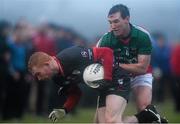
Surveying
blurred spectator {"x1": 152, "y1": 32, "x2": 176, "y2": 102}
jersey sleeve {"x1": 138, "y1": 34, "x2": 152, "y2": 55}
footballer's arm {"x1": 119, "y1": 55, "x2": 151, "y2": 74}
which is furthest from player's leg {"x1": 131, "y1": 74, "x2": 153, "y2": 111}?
blurred spectator {"x1": 152, "y1": 32, "x2": 176, "y2": 102}

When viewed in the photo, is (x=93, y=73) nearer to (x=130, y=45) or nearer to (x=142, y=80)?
(x=130, y=45)

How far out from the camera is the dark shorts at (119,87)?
356 inches

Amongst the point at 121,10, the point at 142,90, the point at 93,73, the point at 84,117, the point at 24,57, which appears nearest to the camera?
the point at 93,73

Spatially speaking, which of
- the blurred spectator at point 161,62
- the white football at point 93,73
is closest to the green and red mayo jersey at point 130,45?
the white football at point 93,73

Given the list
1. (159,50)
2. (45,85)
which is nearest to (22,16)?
(45,85)

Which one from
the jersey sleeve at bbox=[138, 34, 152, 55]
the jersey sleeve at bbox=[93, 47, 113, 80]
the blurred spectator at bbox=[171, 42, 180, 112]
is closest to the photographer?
the jersey sleeve at bbox=[93, 47, 113, 80]

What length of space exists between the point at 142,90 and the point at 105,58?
3.11 feet

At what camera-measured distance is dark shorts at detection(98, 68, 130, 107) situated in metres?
9.05

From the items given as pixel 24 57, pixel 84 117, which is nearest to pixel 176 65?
pixel 84 117

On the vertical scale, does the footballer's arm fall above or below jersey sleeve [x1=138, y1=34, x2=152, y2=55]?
below

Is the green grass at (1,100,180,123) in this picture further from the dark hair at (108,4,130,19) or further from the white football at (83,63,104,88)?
the white football at (83,63,104,88)

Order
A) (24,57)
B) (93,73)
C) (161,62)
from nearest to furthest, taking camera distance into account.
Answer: (93,73) < (24,57) < (161,62)

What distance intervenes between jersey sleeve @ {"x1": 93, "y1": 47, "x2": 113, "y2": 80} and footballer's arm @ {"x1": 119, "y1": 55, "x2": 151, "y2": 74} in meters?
0.34

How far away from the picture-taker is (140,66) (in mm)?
9367
